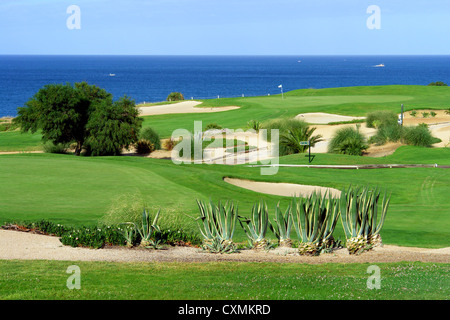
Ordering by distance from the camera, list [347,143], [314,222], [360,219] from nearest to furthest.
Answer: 1. [314,222]
2. [360,219]
3. [347,143]

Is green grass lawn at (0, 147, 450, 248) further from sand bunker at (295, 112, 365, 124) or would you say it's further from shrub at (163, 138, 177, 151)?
sand bunker at (295, 112, 365, 124)

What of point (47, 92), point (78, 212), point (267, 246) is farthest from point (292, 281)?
point (47, 92)

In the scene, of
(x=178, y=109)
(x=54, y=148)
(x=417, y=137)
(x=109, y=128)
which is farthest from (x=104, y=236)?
(x=178, y=109)

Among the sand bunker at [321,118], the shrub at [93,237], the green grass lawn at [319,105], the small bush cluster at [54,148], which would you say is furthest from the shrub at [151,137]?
the shrub at [93,237]

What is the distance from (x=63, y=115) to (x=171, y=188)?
57.4 feet

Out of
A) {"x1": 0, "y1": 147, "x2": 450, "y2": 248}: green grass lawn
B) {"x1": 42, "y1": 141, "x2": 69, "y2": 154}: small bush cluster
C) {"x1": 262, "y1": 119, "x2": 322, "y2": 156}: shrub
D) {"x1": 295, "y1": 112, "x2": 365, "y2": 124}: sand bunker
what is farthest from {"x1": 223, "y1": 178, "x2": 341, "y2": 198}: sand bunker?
{"x1": 295, "y1": 112, "x2": 365, "y2": 124}: sand bunker

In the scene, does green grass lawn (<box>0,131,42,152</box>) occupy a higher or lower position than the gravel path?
higher

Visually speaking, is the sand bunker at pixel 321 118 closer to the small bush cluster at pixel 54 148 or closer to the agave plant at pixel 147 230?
the small bush cluster at pixel 54 148

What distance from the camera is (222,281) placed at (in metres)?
9.91

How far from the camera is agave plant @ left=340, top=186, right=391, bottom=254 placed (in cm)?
1262

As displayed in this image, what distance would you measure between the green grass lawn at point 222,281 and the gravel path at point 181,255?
0.68 metres

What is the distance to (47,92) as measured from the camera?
36.7 m

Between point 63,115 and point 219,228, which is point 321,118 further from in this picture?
point 219,228

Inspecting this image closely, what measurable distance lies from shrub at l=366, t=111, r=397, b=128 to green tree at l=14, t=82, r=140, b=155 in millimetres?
19870
